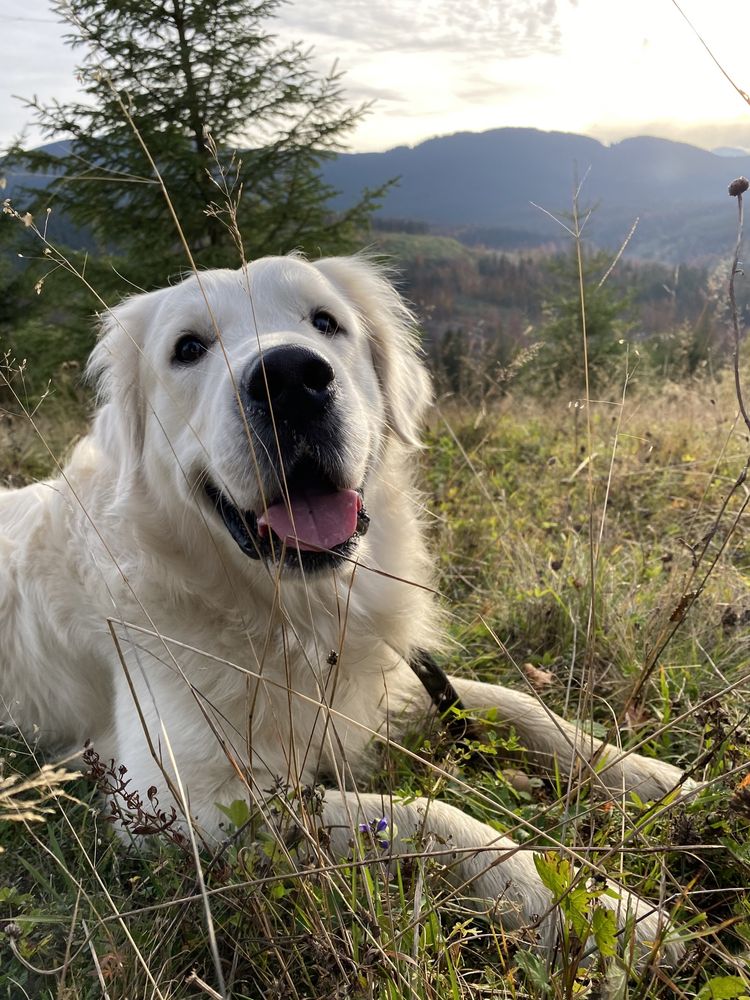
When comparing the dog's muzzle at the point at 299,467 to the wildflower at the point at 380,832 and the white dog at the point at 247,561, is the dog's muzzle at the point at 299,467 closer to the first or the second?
the white dog at the point at 247,561

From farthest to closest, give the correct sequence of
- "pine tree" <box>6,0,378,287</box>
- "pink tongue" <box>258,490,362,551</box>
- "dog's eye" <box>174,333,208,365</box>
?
1. "pine tree" <box>6,0,378,287</box>
2. "dog's eye" <box>174,333,208,365</box>
3. "pink tongue" <box>258,490,362,551</box>

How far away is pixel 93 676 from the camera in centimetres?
253

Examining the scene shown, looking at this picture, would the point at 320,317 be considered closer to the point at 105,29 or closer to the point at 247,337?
the point at 247,337

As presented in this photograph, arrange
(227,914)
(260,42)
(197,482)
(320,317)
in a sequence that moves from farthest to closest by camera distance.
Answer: (260,42) → (320,317) → (197,482) → (227,914)

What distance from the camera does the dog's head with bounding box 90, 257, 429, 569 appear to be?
1.93 metres

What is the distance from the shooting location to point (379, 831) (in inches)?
60.5

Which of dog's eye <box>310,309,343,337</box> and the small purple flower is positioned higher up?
dog's eye <box>310,309,343,337</box>

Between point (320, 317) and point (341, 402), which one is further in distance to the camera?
point (320, 317)

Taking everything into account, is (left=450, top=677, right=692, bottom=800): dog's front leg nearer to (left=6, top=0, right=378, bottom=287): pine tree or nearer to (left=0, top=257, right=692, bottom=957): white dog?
(left=0, top=257, right=692, bottom=957): white dog

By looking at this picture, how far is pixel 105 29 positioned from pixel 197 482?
810 centimetres

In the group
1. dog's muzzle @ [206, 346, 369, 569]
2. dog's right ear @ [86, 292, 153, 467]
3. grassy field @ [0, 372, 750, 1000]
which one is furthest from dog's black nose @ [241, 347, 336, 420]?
dog's right ear @ [86, 292, 153, 467]

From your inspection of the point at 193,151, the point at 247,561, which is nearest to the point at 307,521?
the point at 247,561

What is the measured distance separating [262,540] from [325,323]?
89 centimetres

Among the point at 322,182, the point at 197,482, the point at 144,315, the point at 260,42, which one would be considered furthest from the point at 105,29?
the point at 197,482
